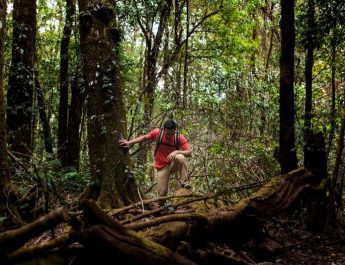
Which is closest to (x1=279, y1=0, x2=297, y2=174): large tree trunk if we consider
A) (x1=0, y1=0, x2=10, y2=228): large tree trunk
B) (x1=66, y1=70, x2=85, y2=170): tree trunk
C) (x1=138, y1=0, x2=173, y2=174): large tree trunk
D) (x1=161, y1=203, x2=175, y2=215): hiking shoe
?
(x1=161, y1=203, x2=175, y2=215): hiking shoe

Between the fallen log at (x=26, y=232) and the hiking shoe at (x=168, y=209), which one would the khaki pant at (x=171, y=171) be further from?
the fallen log at (x=26, y=232)

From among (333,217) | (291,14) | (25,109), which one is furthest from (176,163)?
(25,109)

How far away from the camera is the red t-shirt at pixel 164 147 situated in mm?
8352

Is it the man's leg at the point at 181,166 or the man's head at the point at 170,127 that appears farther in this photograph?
the man's leg at the point at 181,166

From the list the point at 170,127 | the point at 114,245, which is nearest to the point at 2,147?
the point at 114,245

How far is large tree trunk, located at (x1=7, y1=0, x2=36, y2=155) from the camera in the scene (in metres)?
10.2

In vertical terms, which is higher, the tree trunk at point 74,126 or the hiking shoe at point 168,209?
the tree trunk at point 74,126

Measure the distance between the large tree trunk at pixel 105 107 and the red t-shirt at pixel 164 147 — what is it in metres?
0.85

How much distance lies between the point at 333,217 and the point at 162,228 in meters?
3.89

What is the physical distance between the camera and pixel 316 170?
8094 millimetres

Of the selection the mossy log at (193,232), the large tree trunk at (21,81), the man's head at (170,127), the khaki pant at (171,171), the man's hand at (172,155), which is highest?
the large tree trunk at (21,81)

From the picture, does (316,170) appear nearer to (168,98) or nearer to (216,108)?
(216,108)

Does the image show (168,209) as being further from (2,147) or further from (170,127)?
(2,147)

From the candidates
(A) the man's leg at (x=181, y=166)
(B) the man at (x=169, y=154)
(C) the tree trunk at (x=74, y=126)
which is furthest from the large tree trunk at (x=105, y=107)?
(C) the tree trunk at (x=74, y=126)
